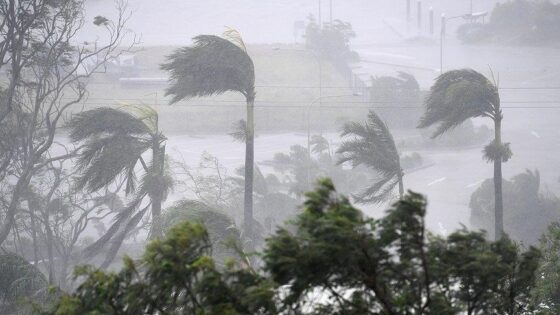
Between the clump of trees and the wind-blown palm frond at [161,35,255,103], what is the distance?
11.0m

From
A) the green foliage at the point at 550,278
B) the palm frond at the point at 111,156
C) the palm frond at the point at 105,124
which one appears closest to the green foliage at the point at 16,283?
the palm frond at the point at 111,156

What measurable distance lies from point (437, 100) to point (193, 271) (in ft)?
42.1

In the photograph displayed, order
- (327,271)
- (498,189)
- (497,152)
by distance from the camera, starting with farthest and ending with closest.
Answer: (498,189) → (497,152) → (327,271)

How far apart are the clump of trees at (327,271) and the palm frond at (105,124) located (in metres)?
11.2

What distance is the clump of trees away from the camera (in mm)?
6000

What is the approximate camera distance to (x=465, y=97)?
17.4m

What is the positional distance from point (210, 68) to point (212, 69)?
0.05 metres

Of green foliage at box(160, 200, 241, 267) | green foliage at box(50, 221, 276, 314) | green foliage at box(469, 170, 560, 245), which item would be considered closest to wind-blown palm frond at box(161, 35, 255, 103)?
green foliage at box(160, 200, 241, 267)

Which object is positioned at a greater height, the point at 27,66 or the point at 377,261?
the point at 27,66

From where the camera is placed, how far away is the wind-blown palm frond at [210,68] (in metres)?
17.5

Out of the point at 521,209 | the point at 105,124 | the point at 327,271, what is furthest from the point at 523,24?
the point at 327,271

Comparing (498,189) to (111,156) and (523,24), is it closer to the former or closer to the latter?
(111,156)

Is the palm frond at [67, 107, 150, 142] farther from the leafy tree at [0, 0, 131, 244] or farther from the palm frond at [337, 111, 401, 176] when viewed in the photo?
the palm frond at [337, 111, 401, 176]

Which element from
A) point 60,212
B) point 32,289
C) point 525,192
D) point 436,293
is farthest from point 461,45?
point 436,293
